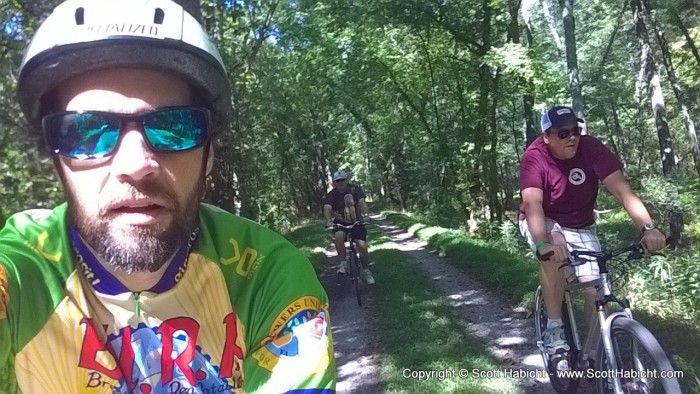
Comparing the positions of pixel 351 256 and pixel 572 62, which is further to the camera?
pixel 572 62

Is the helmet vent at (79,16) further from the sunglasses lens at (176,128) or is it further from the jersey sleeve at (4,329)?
the jersey sleeve at (4,329)

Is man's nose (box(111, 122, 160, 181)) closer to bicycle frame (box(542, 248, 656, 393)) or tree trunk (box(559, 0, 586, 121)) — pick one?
bicycle frame (box(542, 248, 656, 393))

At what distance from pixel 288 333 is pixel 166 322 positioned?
0.30 metres

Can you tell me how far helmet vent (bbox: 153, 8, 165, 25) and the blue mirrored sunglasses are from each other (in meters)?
0.26

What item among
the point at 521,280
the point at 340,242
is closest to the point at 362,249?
the point at 340,242

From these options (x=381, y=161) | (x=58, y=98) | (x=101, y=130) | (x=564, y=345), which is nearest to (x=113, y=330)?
(x=101, y=130)

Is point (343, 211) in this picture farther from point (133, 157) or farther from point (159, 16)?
point (133, 157)

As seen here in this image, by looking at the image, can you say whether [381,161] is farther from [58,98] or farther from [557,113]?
[58,98]

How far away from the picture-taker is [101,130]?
1.34 meters

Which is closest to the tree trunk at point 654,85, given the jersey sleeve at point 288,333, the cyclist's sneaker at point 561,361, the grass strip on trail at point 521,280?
the grass strip on trail at point 521,280

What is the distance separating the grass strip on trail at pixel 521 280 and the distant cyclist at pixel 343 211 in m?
2.17

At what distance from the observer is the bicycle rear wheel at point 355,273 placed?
8.91 m

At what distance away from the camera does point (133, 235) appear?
1.32 meters

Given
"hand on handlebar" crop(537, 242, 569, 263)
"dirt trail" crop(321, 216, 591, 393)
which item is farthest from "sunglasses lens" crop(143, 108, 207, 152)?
"dirt trail" crop(321, 216, 591, 393)
